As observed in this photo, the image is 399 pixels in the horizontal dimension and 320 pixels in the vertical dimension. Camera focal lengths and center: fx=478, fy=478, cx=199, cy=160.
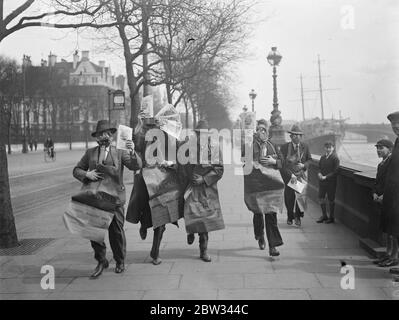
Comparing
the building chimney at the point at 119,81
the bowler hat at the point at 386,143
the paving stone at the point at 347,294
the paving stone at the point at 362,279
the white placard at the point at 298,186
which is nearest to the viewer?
the paving stone at the point at 347,294

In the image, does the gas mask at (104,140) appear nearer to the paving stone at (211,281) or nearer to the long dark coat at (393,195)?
the paving stone at (211,281)

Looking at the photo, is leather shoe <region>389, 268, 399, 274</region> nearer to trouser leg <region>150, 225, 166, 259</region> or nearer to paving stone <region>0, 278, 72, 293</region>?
trouser leg <region>150, 225, 166, 259</region>

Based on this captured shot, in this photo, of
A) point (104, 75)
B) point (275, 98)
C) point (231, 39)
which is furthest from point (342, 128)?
point (104, 75)

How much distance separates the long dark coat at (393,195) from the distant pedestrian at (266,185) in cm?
147

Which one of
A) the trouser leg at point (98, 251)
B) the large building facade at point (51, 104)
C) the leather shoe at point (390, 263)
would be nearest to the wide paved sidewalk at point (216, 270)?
the leather shoe at point (390, 263)

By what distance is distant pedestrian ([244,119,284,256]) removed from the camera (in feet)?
21.2

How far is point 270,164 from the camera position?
6535 mm

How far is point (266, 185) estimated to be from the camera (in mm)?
6578

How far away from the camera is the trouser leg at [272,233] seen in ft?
20.8

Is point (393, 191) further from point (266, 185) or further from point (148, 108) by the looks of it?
point (148, 108)

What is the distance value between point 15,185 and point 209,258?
45.7ft

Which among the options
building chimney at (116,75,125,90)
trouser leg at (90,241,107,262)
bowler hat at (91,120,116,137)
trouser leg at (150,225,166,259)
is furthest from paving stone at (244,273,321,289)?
building chimney at (116,75,125,90)

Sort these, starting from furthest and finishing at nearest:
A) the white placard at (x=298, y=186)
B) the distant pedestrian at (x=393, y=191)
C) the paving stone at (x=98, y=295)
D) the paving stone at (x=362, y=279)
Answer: the white placard at (x=298, y=186)
the distant pedestrian at (x=393, y=191)
the paving stone at (x=362, y=279)
the paving stone at (x=98, y=295)

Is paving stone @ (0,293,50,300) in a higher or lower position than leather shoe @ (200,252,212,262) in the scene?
lower
